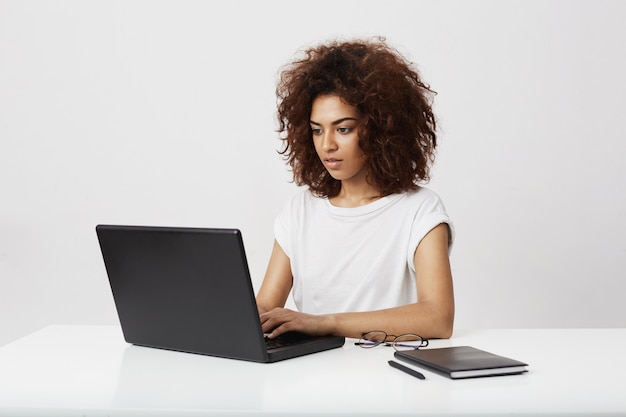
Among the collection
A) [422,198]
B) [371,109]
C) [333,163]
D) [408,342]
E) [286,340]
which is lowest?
[408,342]

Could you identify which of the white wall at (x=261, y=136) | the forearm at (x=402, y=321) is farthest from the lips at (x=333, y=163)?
the white wall at (x=261, y=136)

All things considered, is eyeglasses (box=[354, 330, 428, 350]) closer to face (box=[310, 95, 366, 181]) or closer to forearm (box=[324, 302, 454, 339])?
forearm (box=[324, 302, 454, 339])

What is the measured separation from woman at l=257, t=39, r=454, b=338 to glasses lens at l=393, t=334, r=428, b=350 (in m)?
0.26

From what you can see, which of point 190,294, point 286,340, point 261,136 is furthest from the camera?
point 261,136

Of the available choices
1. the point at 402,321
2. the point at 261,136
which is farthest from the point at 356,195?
the point at 261,136

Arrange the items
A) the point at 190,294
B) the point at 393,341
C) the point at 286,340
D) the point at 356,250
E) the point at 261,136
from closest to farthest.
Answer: the point at 190,294, the point at 286,340, the point at 393,341, the point at 356,250, the point at 261,136

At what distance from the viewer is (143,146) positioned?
3840 millimetres

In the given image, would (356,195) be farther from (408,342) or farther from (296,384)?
(296,384)

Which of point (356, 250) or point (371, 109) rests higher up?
point (371, 109)

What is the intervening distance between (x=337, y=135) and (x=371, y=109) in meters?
0.13

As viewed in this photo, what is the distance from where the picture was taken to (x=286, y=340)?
181cm

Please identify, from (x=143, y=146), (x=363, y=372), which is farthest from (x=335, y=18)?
(x=363, y=372)

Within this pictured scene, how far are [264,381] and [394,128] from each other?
119 cm

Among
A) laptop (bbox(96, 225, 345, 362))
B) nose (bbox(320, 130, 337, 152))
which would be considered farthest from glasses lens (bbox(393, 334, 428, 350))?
nose (bbox(320, 130, 337, 152))
